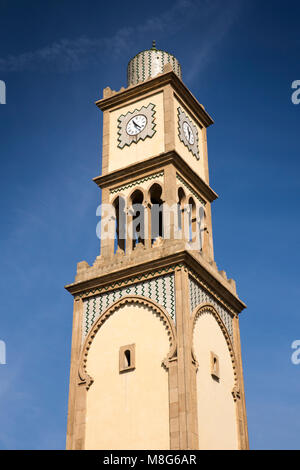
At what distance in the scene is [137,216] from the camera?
94.4 ft

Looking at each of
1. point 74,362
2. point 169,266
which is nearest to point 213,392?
point 169,266

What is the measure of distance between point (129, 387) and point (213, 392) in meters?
2.97

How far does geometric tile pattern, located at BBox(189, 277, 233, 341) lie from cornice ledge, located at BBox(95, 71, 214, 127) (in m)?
9.36

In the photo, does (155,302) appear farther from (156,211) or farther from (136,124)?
(136,124)

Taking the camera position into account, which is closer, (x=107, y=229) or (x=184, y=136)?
(x=107, y=229)

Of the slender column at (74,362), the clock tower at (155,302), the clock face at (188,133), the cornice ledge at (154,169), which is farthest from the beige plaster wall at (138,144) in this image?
the slender column at (74,362)

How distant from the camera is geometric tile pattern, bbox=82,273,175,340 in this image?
81.4ft

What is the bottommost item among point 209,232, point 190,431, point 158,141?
point 190,431

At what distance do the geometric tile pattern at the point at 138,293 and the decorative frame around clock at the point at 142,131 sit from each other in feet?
23.1

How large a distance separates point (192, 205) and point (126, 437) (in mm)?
10297
